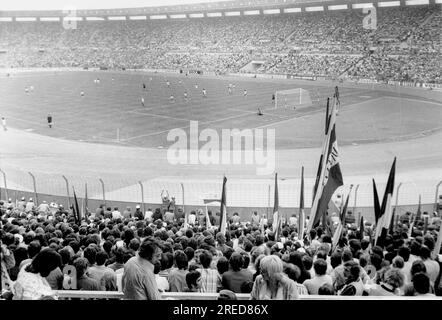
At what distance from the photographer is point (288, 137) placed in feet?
102

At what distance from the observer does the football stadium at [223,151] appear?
6.68 metres

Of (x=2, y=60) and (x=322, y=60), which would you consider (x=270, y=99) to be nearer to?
(x=322, y=60)

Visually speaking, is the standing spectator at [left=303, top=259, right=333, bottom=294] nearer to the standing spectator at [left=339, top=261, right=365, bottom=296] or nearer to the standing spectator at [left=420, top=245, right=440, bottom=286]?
the standing spectator at [left=339, top=261, right=365, bottom=296]

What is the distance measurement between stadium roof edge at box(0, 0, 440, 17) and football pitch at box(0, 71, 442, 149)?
831 inches

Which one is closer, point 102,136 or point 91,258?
point 91,258

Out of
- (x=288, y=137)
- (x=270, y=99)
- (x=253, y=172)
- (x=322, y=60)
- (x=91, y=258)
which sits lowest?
(x=91, y=258)

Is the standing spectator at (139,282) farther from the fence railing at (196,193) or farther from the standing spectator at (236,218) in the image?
the fence railing at (196,193)

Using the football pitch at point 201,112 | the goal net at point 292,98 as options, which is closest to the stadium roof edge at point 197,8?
the football pitch at point 201,112

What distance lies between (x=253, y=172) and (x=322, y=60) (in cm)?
5030

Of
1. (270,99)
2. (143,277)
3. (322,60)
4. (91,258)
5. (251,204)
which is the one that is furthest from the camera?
(322,60)

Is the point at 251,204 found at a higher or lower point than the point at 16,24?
lower

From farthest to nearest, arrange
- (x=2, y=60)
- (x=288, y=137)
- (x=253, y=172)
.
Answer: (x=2, y=60), (x=288, y=137), (x=253, y=172)
